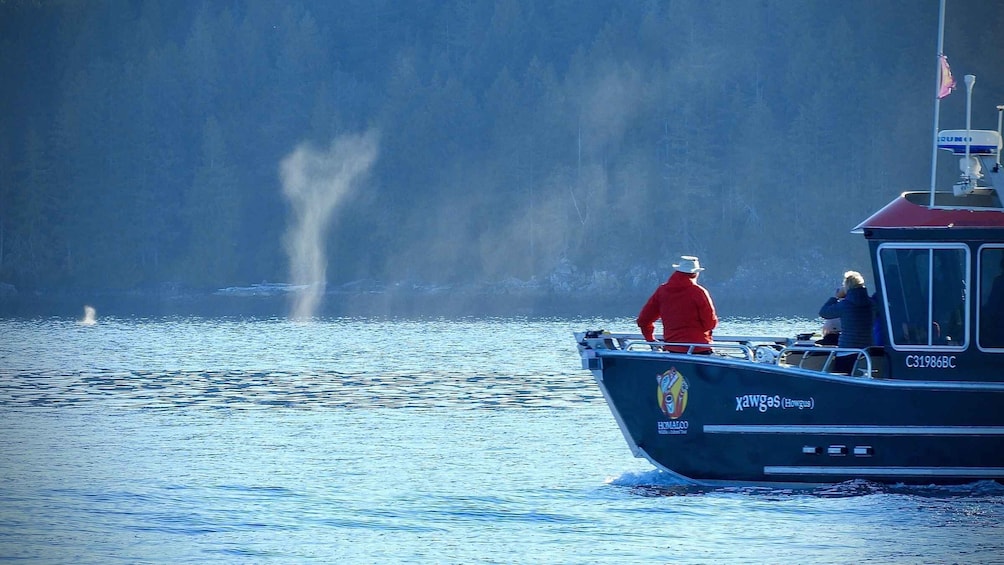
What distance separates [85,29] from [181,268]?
152 feet

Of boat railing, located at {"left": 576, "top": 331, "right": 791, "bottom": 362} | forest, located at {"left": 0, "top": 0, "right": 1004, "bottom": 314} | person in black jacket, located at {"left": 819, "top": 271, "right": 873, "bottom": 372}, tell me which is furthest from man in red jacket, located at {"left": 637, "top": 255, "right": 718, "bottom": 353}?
forest, located at {"left": 0, "top": 0, "right": 1004, "bottom": 314}

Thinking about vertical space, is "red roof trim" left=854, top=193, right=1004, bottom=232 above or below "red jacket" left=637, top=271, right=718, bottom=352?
above

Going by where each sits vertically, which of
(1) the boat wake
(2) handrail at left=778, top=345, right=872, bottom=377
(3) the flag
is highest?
(3) the flag

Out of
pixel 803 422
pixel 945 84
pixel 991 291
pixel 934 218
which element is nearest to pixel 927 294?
pixel 991 291

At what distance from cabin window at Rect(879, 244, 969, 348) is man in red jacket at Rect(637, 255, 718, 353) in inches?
96.8

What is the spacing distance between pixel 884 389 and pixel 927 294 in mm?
1516

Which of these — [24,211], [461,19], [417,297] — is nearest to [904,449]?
[417,297]

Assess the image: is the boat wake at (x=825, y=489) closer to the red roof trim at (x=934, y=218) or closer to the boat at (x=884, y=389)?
the boat at (x=884, y=389)

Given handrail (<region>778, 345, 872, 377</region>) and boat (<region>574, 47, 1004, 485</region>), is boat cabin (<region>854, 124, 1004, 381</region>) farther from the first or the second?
handrail (<region>778, 345, 872, 377</region>)

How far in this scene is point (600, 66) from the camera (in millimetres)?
133875

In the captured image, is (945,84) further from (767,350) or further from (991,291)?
(767,350)

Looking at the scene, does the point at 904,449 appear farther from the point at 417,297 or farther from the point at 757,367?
the point at 417,297

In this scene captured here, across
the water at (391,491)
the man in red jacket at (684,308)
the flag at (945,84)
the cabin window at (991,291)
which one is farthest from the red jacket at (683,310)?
the flag at (945,84)

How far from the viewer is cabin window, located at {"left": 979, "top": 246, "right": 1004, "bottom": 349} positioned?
19.5 metres
